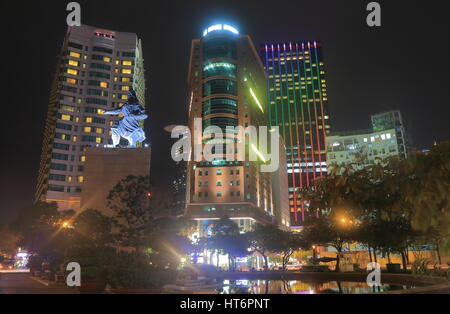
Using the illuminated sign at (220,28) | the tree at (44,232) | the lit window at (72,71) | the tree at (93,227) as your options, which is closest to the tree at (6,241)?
the tree at (44,232)

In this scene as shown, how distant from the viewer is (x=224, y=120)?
127 meters

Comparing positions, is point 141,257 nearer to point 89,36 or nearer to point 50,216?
point 50,216

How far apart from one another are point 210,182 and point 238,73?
44815mm

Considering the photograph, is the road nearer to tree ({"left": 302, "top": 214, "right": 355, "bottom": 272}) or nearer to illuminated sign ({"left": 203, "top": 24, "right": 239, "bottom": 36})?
tree ({"left": 302, "top": 214, "right": 355, "bottom": 272})

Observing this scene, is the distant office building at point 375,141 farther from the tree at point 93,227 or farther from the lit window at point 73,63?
the tree at point 93,227

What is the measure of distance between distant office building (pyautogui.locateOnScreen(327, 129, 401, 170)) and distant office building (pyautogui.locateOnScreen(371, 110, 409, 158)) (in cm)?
421

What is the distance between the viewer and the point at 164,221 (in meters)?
33.2

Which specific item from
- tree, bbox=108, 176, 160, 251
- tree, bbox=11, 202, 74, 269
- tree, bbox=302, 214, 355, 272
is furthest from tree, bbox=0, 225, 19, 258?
tree, bbox=302, 214, 355, 272

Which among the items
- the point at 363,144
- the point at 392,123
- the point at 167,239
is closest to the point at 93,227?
the point at 167,239

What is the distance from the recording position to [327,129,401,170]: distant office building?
154m

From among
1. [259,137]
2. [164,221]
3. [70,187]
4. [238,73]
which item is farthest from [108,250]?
[259,137]

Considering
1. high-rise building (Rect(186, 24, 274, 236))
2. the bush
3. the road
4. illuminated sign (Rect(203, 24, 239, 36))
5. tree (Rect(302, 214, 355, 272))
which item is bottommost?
the road

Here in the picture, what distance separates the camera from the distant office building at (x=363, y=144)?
154 metres

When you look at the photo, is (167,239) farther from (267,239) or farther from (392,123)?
(392,123)
